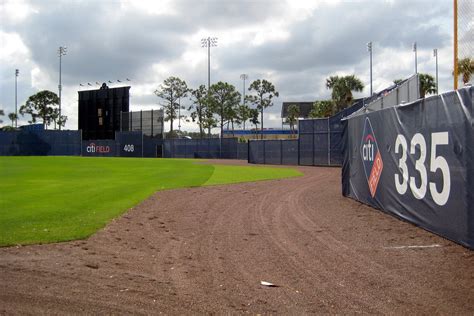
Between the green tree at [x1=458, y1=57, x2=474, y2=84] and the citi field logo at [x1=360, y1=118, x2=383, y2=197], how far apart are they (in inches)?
127

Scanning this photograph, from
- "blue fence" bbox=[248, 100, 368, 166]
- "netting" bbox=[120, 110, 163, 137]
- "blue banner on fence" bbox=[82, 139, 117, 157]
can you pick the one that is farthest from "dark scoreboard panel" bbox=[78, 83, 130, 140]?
"blue fence" bbox=[248, 100, 368, 166]

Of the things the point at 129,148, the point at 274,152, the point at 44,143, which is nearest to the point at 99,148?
the point at 129,148

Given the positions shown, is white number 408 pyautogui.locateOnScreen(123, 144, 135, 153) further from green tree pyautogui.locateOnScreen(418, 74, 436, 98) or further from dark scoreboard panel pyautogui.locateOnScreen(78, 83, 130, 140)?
green tree pyautogui.locateOnScreen(418, 74, 436, 98)

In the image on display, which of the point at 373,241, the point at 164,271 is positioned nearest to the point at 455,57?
the point at 373,241

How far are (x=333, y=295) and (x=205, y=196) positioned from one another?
31.5 ft

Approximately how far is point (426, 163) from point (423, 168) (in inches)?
5.8

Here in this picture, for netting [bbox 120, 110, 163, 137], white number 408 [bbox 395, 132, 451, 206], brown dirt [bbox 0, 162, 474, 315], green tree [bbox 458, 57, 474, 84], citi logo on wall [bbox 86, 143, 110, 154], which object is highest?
netting [bbox 120, 110, 163, 137]

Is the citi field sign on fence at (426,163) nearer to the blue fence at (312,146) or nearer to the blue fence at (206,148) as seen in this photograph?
the blue fence at (312,146)

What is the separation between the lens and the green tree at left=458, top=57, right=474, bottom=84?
731cm

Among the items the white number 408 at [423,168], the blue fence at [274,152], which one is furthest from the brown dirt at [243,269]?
the blue fence at [274,152]

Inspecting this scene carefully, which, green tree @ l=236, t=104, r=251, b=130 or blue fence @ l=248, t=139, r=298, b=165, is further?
green tree @ l=236, t=104, r=251, b=130

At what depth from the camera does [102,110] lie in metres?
69.9

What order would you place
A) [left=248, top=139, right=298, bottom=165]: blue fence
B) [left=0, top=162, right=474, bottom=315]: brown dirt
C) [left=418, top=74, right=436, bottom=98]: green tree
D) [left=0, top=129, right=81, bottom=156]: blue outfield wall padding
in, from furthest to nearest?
[left=0, top=129, right=81, bottom=156]: blue outfield wall padding, [left=418, top=74, right=436, bottom=98]: green tree, [left=248, top=139, right=298, bottom=165]: blue fence, [left=0, top=162, right=474, bottom=315]: brown dirt

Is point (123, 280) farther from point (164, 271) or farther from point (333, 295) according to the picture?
point (333, 295)
